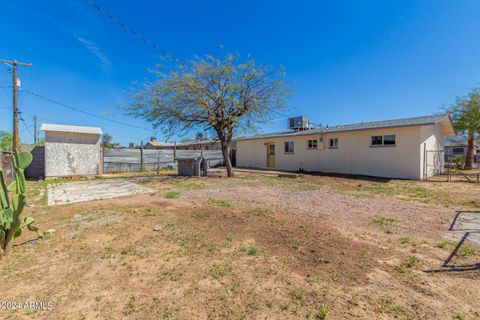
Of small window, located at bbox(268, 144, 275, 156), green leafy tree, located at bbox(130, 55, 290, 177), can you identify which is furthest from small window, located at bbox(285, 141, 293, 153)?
green leafy tree, located at bbox(130, 55, 290, 177)

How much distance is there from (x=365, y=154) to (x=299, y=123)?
24.6ft

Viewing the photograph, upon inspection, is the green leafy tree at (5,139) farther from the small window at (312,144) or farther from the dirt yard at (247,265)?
the small window at (312,144)

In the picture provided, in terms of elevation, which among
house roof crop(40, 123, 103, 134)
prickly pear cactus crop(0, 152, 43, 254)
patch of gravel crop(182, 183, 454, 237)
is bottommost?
patch of gravel crop(182, 183, 454, 237)

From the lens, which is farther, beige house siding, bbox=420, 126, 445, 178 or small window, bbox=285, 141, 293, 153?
small window, bbox=285, 141, 293, 153

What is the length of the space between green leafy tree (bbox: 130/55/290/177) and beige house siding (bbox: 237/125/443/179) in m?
4.65

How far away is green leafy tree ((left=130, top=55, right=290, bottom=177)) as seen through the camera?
1063 centimetres

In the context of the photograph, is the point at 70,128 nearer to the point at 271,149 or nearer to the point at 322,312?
the point at 271,149

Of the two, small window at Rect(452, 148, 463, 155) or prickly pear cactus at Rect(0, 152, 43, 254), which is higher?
small window at Rect(452, 148, 463, 155)

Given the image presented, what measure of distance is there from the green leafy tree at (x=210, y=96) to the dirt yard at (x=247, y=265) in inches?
287

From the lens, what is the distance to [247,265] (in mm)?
2713

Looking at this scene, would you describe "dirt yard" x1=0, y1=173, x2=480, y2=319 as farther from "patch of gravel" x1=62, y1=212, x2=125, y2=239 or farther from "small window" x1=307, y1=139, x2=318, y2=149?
"small window" x1=307, y1=139, x2=318, y2=149

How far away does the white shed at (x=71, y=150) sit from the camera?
435 inches

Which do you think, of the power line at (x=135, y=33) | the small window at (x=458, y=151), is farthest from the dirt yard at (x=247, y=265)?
the small window at (x=458, y=151)

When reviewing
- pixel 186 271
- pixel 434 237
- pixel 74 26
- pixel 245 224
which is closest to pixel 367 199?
pixel 434 237
